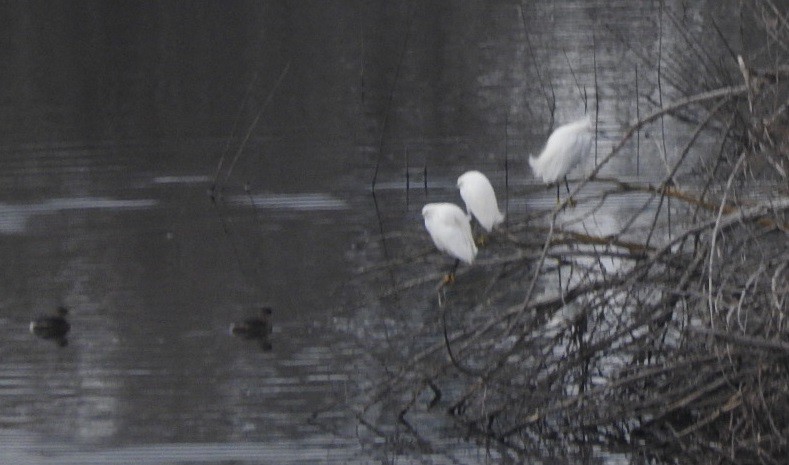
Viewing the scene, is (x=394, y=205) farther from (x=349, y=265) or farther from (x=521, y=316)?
(x=521, y=316)

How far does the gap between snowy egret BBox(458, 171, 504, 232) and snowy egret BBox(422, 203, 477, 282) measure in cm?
18

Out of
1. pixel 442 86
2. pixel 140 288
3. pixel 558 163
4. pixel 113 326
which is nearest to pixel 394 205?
pixel 140 288

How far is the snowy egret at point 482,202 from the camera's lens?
714cm

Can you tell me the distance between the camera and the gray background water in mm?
7125

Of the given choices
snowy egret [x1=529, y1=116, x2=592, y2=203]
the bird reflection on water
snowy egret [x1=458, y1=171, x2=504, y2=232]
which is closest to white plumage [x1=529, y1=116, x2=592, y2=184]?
snowy egret [x1=529, y1=116, x2=592, y2=203]

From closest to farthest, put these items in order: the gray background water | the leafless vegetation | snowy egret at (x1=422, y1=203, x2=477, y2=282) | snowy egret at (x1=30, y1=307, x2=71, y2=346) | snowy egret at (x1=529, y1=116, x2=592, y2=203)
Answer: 1. the leafless vegetation
2. snowy egret at (x1=422, y1=203, x2=477, y2=282)
3. the gray background water
4. snowy egret at (x1=529, y1=116, x2=592, y2=203)
5. snowy egret at (x1=30, y1=307, x2=71, y2=346)

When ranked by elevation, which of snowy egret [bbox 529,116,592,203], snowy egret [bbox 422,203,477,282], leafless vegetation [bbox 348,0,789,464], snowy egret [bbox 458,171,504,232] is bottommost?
leafless vegetation [bbox 348,0,789,464]

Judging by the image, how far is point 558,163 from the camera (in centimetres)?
754

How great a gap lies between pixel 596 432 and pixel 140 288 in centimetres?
401

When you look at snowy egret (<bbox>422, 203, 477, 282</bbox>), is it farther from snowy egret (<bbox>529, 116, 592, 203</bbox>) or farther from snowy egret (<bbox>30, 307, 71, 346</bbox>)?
snowy egret (<bbox>30, 307, 71, 346</bbox>)

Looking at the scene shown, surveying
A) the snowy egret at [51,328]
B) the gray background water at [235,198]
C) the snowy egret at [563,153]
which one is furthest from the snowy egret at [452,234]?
the snowy egret at [51,328]

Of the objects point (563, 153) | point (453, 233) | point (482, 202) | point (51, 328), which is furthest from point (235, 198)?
point (453, 233)

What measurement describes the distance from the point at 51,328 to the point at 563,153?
3.04 m

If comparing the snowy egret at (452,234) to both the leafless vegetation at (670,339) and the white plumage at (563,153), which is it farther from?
the white plumage at (563,153)
